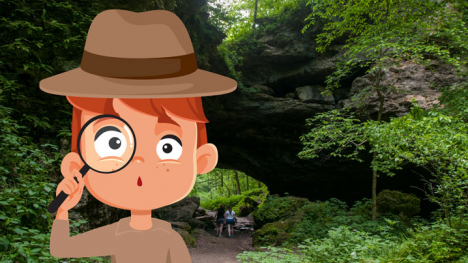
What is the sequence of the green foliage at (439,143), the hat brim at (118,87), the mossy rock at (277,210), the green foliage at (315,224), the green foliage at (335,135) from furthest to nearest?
the mossy rock at (277,210) → the green foliage at (315,224) → the green foliage at (335,135) → the green foliage at (439,143) → the hat brim at (118,87)

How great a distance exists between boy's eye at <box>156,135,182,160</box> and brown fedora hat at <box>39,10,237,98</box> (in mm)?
216

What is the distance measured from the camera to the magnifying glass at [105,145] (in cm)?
105

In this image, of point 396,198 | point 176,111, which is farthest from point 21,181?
point 396,198

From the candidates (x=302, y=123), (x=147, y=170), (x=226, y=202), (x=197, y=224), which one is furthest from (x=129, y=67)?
(x=226, y=202)

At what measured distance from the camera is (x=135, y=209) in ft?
3.88

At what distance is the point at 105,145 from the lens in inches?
41.3

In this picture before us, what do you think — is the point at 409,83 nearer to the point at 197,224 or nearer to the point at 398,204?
the point at 398,204

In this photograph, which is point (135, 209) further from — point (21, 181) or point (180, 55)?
point (21, 181)

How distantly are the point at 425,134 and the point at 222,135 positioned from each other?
30.8 feet

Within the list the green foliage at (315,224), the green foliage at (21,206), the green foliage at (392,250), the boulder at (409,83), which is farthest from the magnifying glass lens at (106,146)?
the boulder at (409,83)

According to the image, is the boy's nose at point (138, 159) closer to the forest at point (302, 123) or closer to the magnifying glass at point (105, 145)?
the magnifying glass at point (105, 145)

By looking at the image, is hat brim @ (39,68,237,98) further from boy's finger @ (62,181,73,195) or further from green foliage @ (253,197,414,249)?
green foliage @ (253,197,414,249)

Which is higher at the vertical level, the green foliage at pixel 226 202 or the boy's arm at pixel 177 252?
the boy's arm at pixel 177 252

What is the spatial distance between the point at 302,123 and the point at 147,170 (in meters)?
11.1
